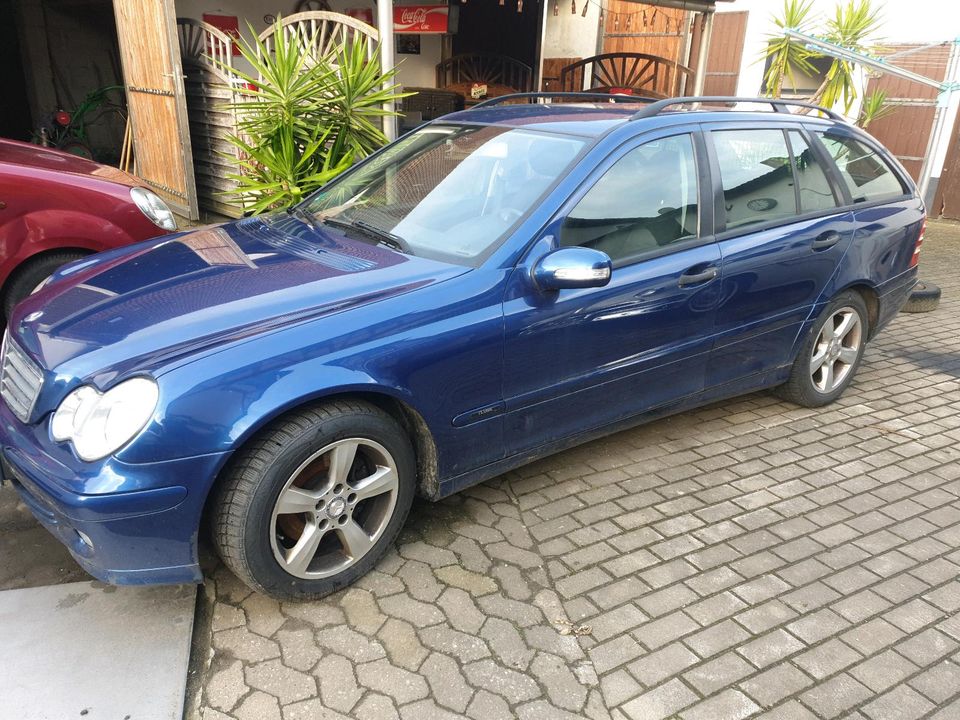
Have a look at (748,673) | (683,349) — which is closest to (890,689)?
(748,673)

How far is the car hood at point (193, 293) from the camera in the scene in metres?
2.39

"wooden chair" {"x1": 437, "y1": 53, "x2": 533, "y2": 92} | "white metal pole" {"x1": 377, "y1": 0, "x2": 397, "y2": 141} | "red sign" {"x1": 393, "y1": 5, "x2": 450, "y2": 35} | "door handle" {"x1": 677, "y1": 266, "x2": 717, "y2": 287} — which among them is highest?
"red sign" {"x1": 393, "y1": 5, "x2": 450, "y2": 35}

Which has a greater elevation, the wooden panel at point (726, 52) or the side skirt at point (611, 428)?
the wooden panel at point (726, 52)

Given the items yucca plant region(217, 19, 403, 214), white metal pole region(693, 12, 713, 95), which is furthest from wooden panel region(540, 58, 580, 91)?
yucca plant region(217, 19, 403, 214)

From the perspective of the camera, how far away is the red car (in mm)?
4250

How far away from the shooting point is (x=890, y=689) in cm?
240

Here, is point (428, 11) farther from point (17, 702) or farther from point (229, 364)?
point (17, 702)

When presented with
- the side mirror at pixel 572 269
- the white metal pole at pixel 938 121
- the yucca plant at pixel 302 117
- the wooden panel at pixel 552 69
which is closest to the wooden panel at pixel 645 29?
the wooden panel at pixel 552 69

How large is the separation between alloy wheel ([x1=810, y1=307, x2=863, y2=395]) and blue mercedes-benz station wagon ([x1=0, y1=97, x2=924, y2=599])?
0.21ft

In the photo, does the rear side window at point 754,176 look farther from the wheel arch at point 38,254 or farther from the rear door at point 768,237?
the wheel arch at point 38,254

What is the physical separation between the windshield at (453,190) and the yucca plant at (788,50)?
778 centimetres

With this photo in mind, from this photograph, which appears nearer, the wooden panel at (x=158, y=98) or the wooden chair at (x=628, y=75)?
the wooden panel at (x=158, y=98)

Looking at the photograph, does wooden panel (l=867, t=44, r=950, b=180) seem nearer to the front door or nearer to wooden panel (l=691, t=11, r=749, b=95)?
wooden panel (l=691, t=11, r=749, b=95)

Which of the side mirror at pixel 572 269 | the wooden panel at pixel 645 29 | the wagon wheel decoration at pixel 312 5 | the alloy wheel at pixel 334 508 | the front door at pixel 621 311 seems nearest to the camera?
the alloy wheel at pixel 334 508
